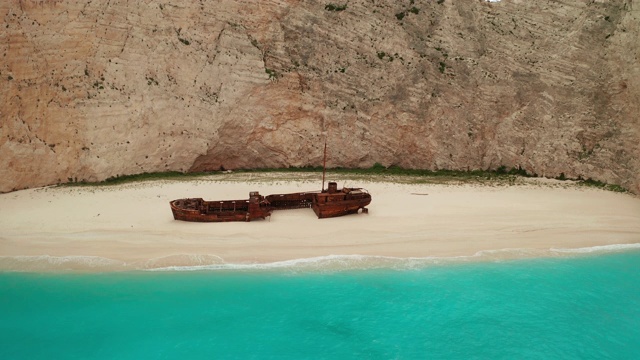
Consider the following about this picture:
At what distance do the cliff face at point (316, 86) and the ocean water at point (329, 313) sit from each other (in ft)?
36.9

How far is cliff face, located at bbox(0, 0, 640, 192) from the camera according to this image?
22.0m

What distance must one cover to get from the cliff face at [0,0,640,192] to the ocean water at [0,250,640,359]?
36.9 feet

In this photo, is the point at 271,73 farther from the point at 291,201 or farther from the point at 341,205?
the point at 341,205

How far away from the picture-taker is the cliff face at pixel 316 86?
867 inches

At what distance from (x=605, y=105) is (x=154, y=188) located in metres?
21.9

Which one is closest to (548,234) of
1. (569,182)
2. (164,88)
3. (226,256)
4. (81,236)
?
(569,182)

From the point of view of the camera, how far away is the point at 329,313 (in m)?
11.4

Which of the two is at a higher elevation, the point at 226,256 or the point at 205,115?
the point at 205,115

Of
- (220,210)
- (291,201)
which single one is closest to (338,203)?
(291,201)

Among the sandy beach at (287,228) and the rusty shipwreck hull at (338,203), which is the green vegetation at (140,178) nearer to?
the sandy beach at (287,228)

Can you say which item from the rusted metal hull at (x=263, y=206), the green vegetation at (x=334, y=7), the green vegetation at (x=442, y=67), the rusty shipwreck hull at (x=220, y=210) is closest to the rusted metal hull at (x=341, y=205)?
the rusted metal hull at (x=263, y=206)

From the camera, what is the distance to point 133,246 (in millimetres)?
13922

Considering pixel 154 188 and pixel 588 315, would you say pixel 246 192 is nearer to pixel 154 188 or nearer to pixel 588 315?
pixel 154 188

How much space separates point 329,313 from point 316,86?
16800 mm
